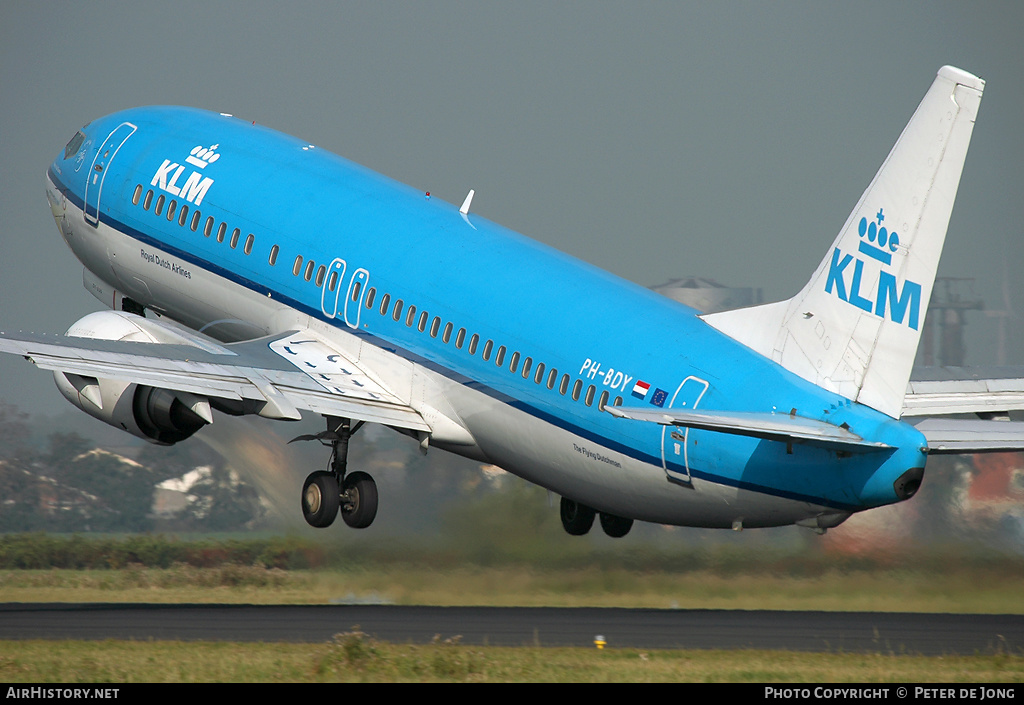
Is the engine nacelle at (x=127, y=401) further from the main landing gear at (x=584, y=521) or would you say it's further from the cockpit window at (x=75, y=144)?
the main landing gear at (x=584, y=521)

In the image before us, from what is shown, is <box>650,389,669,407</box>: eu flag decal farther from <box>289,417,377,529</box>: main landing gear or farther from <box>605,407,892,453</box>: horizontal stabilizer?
<box>289,417,377,529</box>: main landing gear

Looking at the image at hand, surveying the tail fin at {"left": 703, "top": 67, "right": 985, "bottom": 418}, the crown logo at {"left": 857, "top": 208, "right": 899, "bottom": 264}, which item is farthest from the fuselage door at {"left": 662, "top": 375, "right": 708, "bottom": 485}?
the crown logo at {"left": 857, "top": 208, "right": 899, "bottom": 264}

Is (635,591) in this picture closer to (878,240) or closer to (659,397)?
(659,397)

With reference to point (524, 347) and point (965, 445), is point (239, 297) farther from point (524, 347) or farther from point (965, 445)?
point (965, 445)

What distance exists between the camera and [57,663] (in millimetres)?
26344

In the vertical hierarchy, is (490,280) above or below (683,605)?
above

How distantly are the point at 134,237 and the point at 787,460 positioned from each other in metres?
17.3

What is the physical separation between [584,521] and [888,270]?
12713mm

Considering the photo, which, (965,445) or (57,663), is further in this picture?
(57,663)

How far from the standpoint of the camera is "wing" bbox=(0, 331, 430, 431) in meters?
29.1

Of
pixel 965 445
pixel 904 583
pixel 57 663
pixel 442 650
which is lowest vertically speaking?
pixel 57 663

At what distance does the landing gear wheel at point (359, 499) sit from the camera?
1284 inches

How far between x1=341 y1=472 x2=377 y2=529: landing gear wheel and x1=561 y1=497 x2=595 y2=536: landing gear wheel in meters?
5.31
